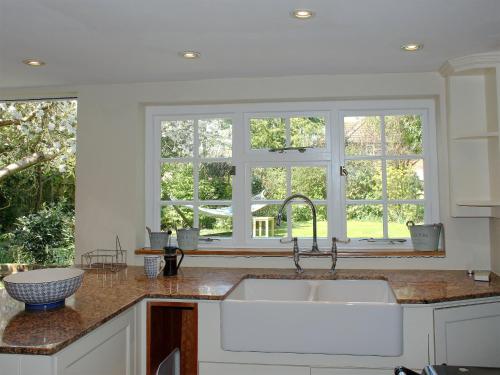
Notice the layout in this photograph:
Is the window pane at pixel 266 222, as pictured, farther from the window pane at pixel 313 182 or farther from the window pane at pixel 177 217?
the window pane at pixel 177 217

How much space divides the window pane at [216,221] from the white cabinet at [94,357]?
45.3 inches

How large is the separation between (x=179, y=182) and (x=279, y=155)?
2.48ft

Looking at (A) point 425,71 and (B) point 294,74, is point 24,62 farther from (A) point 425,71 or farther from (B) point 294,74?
(A) point 425,71

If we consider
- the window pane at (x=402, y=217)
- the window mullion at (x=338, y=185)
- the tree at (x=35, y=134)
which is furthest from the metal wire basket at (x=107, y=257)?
the window pane at (x=402, y=217)

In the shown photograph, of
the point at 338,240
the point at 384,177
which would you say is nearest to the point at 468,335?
the point at 338,240

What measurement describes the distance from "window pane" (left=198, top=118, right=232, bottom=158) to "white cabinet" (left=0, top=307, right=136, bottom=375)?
4.60 ft

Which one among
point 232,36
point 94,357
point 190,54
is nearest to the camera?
point 94,357

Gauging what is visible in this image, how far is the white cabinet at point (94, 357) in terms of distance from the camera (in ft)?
4.77

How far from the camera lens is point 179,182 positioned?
325 centimetres

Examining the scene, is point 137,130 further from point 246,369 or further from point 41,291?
point 246,369

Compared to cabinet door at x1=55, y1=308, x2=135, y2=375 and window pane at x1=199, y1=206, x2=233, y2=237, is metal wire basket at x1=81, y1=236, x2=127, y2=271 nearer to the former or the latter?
window pane at x1=199, y1=206, x2=233, y2=237

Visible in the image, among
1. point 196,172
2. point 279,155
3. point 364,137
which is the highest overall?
point 364,137

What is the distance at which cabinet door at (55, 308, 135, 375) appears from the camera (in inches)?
61.0

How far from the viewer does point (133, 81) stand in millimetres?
3080
